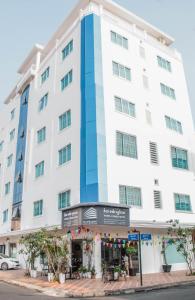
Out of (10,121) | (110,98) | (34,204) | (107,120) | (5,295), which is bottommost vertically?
(5,295)

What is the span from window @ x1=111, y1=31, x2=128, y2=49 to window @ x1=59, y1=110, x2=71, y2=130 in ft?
27.7

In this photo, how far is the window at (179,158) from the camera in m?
28.7

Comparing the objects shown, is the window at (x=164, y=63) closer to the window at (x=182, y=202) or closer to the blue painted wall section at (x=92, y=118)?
the blue painted wall section at (x=92, y=118)

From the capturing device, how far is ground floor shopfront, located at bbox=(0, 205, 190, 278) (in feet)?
67.1

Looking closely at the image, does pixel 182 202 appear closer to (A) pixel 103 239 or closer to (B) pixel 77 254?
(A) pixel 103 239

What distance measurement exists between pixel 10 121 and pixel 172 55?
23486 millimetres

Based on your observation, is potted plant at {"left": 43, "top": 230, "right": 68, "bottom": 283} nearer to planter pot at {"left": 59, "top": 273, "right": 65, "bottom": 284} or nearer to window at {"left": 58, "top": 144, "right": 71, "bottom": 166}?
planter pot at {"left": 59, "top": 273, "right": 65, "bottom": 284}

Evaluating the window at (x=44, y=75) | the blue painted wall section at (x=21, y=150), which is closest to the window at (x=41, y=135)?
the blue painted wall section at (x=21, y=150)

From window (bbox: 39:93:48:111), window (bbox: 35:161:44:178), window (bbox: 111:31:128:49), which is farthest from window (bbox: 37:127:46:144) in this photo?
window (bbox: 111:31:128:49)

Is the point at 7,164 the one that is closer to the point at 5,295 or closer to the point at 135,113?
the point at 135,113

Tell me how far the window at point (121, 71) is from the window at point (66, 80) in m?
4.13

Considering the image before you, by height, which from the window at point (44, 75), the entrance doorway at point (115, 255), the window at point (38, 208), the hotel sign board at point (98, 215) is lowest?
the entrance doorway at point (115, 255)

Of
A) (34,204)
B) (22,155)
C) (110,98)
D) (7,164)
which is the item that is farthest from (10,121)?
(110,98)

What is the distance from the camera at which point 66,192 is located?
24797 mm
